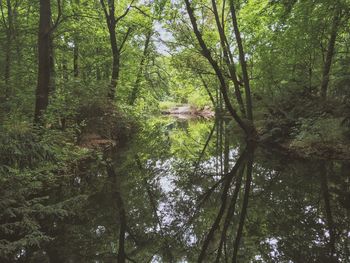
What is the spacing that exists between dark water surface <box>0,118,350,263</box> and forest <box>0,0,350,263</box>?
34 millimetres

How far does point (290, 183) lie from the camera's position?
9211 millimetres

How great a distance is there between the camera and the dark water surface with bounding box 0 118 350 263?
5.71 m

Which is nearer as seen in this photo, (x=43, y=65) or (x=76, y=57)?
(x=43, y=65)

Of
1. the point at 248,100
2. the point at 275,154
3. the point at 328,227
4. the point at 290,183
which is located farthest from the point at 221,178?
the point at 248,100

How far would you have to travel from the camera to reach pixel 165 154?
15.2 m

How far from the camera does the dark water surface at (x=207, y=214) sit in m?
5.71

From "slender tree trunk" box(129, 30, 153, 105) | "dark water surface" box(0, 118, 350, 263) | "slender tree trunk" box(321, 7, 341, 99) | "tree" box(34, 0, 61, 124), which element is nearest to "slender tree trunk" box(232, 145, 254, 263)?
"dark water surface" box(0, 118, 350, 263)

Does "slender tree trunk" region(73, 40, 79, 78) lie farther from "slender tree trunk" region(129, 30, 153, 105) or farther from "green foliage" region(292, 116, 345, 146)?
"green foliage" region(292, 116, 345, 146)

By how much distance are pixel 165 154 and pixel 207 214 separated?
7.88m

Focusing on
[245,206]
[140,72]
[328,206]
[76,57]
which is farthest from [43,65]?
[140,72]

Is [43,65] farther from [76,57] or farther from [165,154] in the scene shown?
[76,57]

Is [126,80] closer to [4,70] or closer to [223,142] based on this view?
[223,142]

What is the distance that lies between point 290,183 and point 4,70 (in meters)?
10.3

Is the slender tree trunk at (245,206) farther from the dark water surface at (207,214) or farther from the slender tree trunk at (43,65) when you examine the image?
the slender tree trunk at (43,65)
